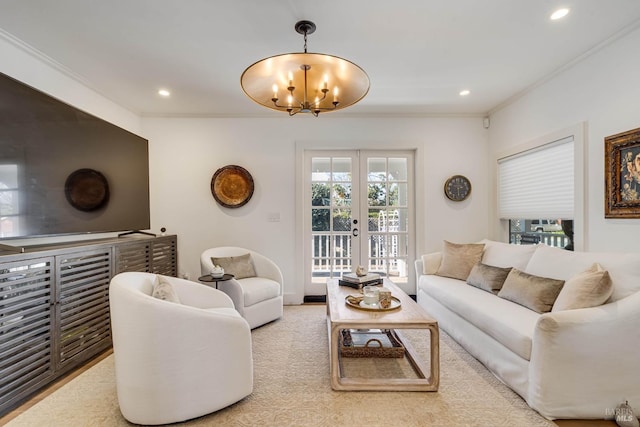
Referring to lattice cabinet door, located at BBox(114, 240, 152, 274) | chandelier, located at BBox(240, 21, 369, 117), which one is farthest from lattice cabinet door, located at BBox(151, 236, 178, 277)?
chandelier, located at BBox(240, 21, 369, 117)

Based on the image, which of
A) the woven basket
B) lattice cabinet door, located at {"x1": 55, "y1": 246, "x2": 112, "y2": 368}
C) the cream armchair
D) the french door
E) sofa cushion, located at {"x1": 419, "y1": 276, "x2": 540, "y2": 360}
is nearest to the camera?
sofa cushion, located at {"x1": 419, "y1": 276, "x2": 540, "y2": 360}

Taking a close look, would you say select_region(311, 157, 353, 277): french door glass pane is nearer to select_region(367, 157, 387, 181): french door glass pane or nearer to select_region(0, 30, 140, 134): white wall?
select_region(367, 157, 387, 181): french door glass pane

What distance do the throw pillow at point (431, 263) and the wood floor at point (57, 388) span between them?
1.85m

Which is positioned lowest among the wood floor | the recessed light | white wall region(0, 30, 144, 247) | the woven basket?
the wood floor

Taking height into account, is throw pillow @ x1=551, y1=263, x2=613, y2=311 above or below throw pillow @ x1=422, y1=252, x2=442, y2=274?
above

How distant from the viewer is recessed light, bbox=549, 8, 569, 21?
1996 mm

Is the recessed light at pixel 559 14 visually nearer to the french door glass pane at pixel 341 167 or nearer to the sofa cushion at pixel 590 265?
the sofa cushion at pixel 590 265

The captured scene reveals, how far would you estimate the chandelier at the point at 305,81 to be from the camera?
1.81 metres

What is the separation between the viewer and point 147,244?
311 centimetres

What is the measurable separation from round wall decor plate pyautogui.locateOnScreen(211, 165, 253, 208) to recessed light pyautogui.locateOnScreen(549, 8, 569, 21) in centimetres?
324

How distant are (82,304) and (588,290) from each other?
3.54m

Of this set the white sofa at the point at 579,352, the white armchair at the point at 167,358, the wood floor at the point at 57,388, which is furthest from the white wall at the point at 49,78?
the white sofa at the point at 579,352

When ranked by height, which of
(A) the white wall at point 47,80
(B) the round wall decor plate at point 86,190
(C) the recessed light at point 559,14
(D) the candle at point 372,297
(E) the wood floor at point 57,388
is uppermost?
(C) the recessed light at point 559,14

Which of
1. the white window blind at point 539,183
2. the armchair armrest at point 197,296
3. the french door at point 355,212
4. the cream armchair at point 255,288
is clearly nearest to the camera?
the armchair armrest at point 197,296
